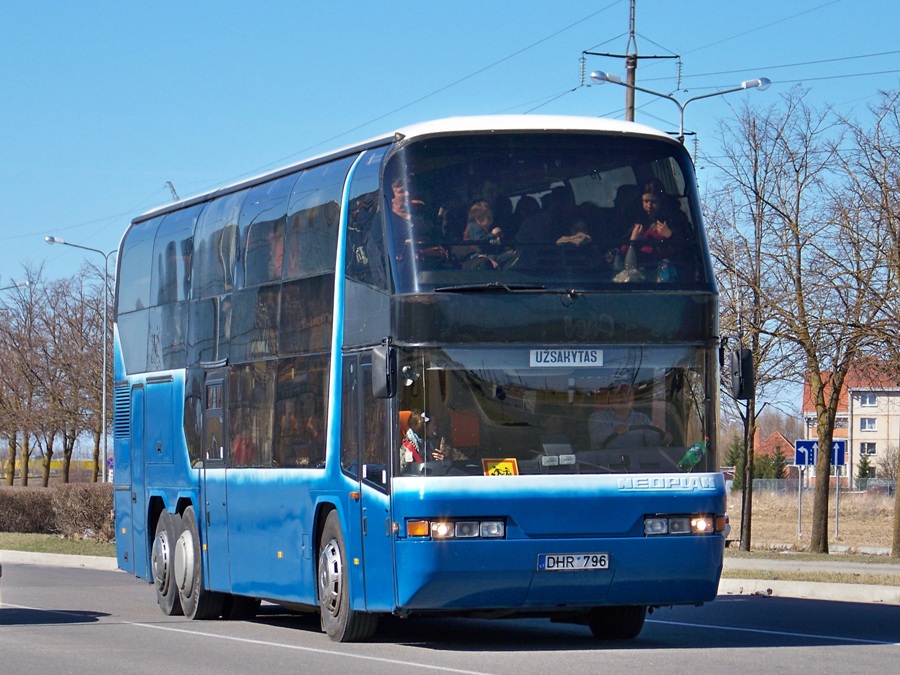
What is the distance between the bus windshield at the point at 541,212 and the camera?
12.3 m

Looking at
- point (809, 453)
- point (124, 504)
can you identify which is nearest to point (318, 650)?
point (124, 504)

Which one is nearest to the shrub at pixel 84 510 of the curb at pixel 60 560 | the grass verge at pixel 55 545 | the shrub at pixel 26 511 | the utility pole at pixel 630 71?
the grass verge at pixel 55 545

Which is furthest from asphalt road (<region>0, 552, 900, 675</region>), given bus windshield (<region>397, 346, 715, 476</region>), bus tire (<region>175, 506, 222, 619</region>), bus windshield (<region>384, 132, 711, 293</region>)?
bus windshield (<region>384, 132, 711, 293</region>)

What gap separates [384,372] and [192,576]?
593 centimetres

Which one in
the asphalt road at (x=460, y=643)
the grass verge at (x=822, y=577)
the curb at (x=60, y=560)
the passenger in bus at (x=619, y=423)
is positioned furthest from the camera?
the curb at (x=60, y=560)

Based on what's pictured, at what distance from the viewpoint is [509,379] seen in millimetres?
12195

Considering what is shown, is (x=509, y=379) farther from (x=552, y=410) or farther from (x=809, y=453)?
(x=809, y=453)

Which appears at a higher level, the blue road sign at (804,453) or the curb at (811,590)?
the blue road sign at (804,453)

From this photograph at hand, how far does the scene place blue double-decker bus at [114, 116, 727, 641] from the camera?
12070 millimetres

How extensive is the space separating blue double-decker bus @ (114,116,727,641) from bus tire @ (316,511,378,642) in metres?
0.03

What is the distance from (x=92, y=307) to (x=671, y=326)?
5146 cm

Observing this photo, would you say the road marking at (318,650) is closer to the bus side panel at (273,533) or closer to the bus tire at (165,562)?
the bus side panel at (273,533)

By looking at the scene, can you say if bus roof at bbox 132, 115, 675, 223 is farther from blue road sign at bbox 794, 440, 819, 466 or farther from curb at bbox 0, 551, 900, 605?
blue road sign at bbox 794, 440, 819, 466

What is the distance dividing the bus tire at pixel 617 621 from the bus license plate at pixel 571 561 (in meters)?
1.67
